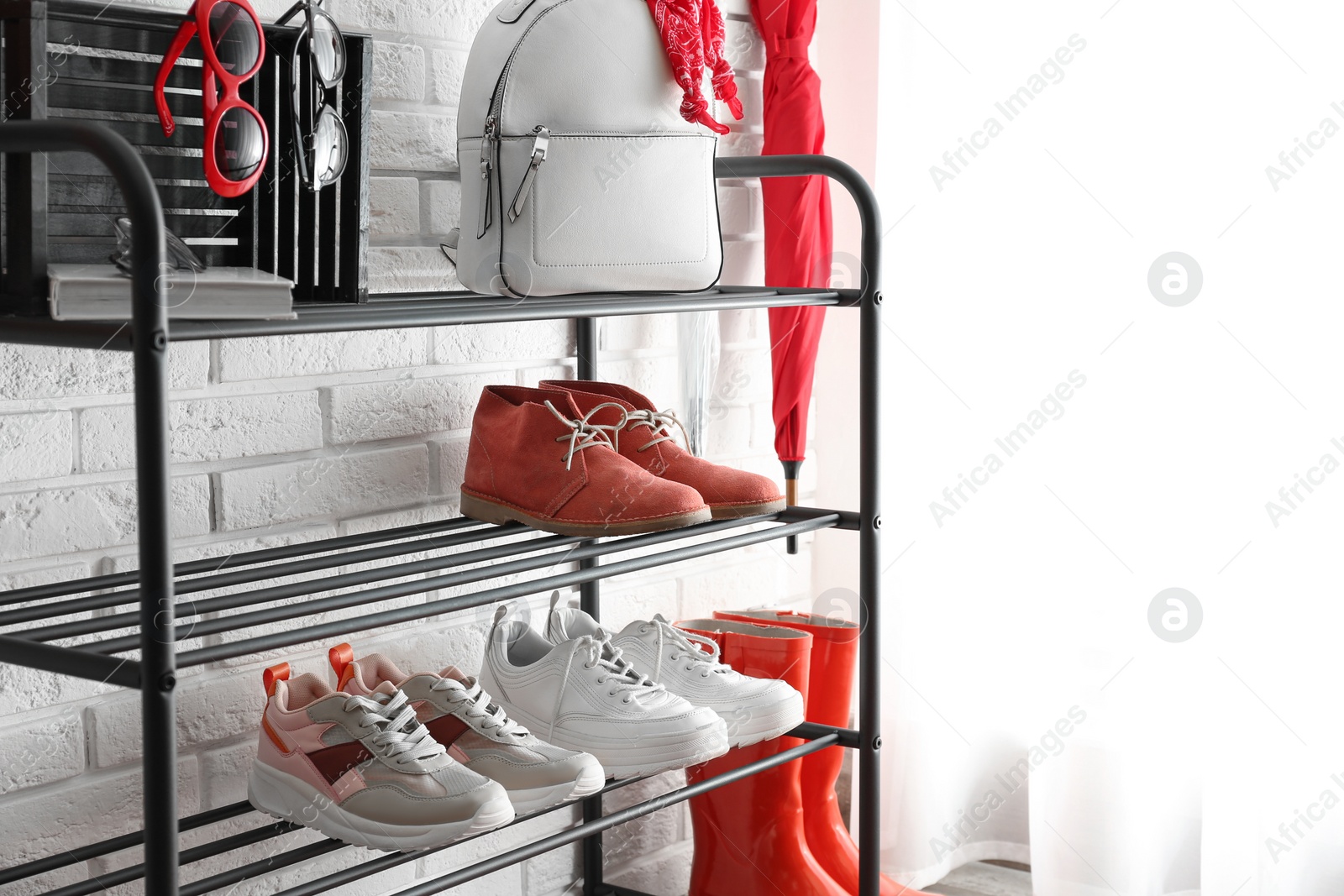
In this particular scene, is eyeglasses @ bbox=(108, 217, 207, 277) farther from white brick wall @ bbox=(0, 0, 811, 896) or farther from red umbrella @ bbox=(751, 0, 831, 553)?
red umbrella @ bbox=(751, 0, 831, 553)

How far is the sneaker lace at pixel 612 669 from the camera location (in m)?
1.21

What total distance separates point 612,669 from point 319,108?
568mm

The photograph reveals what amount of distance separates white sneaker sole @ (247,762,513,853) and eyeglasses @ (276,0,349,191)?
1.60 feet

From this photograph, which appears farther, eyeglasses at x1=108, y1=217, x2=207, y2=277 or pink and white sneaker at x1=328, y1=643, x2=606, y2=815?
pink and white sneaker at x1=328, y1=643, x2=606, y2=815

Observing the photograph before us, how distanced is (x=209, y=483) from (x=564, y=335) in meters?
0.50

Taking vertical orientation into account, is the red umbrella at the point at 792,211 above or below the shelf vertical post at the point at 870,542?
above

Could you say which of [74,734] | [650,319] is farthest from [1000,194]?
[74,734]

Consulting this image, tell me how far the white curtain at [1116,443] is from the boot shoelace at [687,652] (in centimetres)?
60

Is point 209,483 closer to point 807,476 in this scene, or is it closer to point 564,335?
point 564,335

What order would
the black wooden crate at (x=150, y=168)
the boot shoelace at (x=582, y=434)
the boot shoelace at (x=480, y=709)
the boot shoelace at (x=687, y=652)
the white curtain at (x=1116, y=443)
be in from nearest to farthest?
the black wooden crate at (x=150, y=168) → the boot shoelace at (x=480, y=709) → the boot shoelace at (x=582, y=434) → the boot shoelace at (x=687, y=652) → the white curtain at (x=1116, y=443)

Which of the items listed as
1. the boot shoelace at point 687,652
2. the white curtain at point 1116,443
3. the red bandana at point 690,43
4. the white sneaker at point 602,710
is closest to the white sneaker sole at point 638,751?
the white sneaker at point 602,710

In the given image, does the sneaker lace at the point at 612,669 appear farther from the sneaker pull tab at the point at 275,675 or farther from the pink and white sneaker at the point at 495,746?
the sneaker pull tab at the point at 275,675

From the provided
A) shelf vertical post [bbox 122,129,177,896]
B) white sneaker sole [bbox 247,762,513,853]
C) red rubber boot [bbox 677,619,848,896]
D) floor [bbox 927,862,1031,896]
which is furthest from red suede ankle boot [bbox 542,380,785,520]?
floor [bbox 927,862,1031,896]

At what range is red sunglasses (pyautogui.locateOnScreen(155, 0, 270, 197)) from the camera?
950 millimetres
